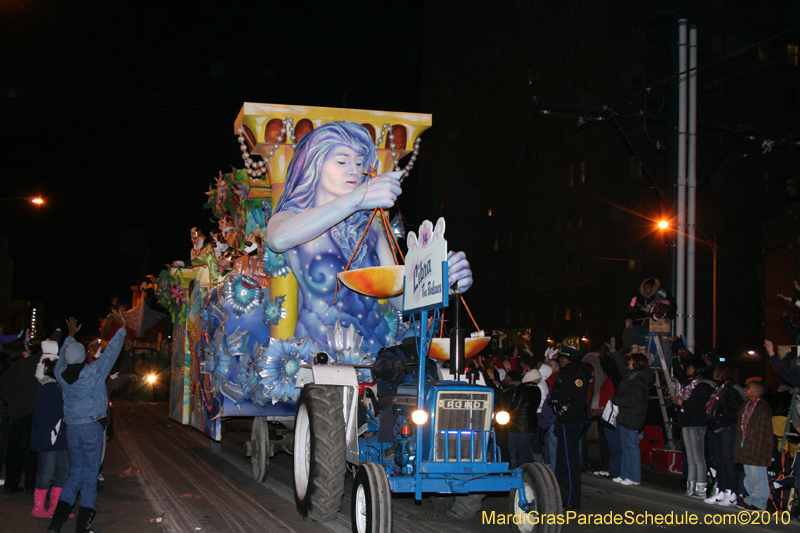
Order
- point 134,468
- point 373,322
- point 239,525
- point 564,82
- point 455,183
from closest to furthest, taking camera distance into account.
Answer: point 239,525
point 373,322
point 134,468
point 564,82
point 455,183

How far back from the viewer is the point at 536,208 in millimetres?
42906

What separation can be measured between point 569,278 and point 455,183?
1557 cm

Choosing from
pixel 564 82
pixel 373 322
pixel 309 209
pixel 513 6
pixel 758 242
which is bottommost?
pixel 373 322

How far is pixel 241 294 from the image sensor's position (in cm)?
987

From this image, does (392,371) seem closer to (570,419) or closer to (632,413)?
(570,419)

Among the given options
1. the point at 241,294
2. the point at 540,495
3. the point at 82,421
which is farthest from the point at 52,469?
the point at 540,495

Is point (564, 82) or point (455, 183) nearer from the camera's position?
point (564, 82)

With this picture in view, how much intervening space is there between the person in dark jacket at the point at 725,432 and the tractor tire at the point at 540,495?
12.4 ft

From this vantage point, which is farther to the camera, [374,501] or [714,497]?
[714,497]

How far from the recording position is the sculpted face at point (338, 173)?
9.63 m

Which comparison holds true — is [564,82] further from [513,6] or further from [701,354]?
[701,354]

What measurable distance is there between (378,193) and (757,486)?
552cm

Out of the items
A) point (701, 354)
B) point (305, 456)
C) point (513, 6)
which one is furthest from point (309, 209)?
point (513, 6)

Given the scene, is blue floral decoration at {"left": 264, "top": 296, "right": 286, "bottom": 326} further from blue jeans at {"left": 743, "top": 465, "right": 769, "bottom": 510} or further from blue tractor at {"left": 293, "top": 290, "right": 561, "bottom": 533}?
blue jeans at {"left": 743, "top": 465, "right": 769, "bottom": 510}
